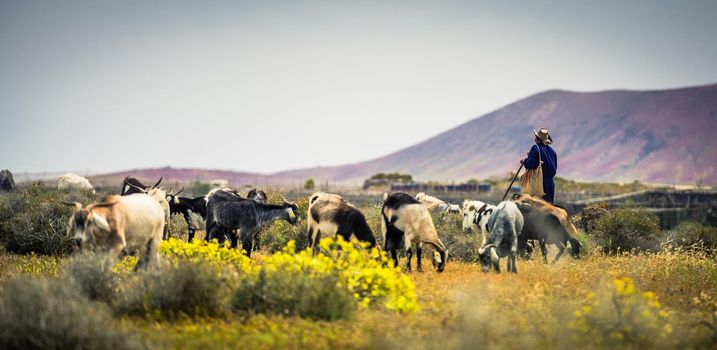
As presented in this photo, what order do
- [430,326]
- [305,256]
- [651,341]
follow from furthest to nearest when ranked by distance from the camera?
[305,256] → [430,326] → [651,341]

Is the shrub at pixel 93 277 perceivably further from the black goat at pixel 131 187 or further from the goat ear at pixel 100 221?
the black goat at pixel 131 187

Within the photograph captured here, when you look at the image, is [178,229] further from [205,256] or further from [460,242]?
[205,256]

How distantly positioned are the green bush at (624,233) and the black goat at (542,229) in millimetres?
5245

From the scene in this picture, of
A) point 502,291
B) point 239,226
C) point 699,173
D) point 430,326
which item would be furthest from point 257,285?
point 699,173

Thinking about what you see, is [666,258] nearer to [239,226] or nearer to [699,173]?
[239,226]

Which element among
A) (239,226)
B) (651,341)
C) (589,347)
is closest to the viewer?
(589,347)

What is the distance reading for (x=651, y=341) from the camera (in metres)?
8.57

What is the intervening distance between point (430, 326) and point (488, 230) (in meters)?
6.70

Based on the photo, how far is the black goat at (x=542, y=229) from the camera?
16.2m

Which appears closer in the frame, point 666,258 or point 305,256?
point 305,256

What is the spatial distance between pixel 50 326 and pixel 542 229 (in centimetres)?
1131

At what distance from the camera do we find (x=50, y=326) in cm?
796

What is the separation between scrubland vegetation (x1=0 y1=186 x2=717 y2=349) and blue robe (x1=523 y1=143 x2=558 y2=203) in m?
4.47

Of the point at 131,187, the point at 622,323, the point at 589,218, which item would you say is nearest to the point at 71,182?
the point at 131,187
